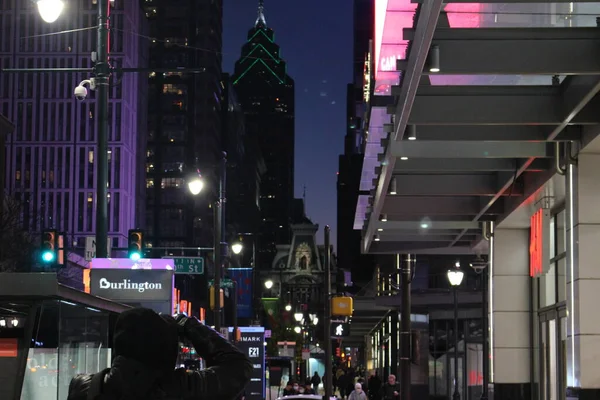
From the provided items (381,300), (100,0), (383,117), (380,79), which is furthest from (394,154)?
(381,300)

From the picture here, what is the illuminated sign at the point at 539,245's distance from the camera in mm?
16094

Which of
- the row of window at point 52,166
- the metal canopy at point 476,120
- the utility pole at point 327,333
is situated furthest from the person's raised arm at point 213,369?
the row of window at point 52,166

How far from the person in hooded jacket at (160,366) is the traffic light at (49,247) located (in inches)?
937

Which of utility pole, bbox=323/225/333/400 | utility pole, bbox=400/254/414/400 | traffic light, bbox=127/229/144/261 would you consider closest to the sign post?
utility pole, bbox=323/225/333/400

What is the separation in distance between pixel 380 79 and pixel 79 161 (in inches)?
4591

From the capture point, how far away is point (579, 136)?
45.8ft

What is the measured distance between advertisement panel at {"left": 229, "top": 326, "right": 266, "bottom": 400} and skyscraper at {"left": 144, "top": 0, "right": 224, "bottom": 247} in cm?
11246

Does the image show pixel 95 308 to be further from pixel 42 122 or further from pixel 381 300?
pixel 42 122

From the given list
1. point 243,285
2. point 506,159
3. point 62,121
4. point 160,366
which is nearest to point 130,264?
point 506,159

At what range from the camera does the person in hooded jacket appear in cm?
370

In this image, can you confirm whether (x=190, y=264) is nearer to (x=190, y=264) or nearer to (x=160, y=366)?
(x=190, y=264)

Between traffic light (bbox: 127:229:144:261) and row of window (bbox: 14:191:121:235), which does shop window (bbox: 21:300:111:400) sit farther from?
row of window (bbox: 14:191:121:235)

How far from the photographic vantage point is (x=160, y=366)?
12.3 ft

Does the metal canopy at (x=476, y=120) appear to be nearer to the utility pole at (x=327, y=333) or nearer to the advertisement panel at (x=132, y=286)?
the advertisement panel at (x=132, y=286)
